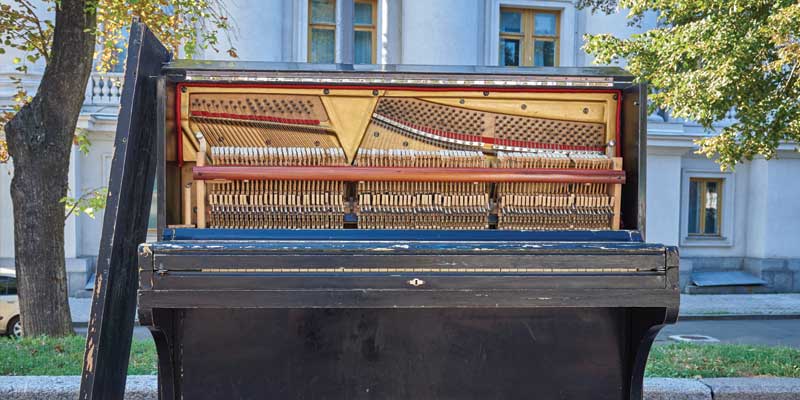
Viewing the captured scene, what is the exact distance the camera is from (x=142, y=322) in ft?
10.3

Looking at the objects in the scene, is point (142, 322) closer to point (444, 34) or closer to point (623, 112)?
point (623, 112)

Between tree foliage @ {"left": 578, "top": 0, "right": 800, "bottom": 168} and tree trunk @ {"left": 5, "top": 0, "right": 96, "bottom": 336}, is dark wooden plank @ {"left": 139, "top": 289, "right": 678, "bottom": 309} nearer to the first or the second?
tree foliage @ {"left": 578, "top": 0, "right": 800, "bottom": 168}

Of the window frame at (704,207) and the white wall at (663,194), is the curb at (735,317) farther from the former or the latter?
the window frame at (704,207)

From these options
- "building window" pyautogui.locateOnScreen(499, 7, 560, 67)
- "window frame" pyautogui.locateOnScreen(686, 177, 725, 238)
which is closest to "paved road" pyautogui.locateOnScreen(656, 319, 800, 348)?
"window frame" pyautogui.locateOnScreen(686, 177, 725, 238)

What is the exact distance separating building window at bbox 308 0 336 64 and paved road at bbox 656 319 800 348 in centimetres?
821

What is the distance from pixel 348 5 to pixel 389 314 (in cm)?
277

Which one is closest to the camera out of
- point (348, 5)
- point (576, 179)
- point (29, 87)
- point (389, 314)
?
point (576, 179)

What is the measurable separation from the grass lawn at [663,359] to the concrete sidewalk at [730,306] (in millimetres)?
5665

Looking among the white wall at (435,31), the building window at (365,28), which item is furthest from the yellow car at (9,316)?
the building window at (365,28)

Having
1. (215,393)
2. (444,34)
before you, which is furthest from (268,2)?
(215,393)

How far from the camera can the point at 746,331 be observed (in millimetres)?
11016

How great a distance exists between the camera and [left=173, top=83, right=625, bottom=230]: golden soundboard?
143 inches

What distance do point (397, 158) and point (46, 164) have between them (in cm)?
393

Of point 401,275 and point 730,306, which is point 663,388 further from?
point 730,306
